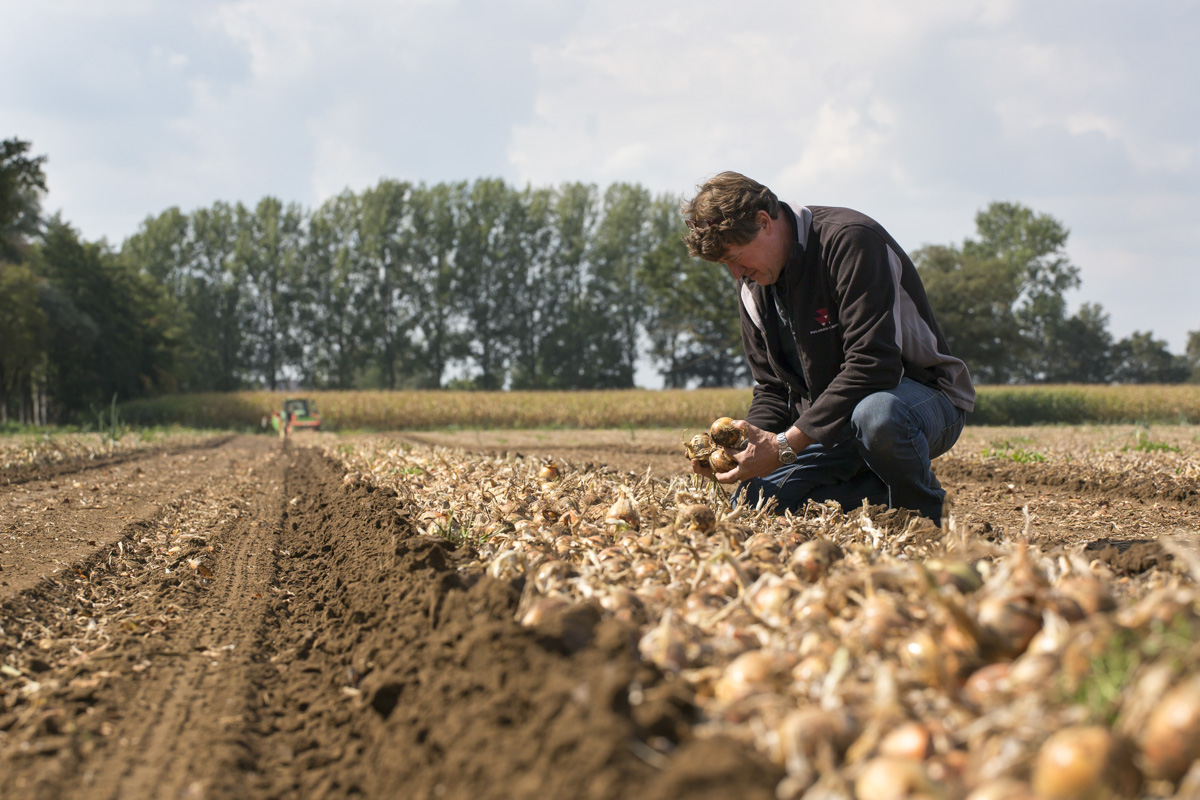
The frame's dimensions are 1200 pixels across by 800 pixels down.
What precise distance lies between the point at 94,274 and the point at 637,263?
35900 millimetres

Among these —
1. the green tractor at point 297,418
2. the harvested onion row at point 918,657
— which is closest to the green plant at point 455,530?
the harvested onion row at point 918,657

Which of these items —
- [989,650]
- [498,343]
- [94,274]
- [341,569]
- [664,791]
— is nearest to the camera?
[664,791]

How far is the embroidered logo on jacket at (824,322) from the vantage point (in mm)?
3952

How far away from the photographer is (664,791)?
1.24m

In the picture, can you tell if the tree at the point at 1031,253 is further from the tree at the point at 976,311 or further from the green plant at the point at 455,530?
the green plant at the point at 455,530

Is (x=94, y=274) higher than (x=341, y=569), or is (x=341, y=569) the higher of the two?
(x=94, y=274)

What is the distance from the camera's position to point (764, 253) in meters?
3.85

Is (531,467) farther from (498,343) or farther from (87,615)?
(498,343)

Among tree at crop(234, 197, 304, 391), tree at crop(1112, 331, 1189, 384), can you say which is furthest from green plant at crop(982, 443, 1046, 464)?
tree at crop(1112, 331, 1189, 384)

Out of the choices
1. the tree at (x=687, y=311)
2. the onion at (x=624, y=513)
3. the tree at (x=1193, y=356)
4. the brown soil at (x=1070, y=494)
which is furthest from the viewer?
the tree at (x=1193, y=356)

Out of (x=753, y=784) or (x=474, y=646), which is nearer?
(x=753, y=784)

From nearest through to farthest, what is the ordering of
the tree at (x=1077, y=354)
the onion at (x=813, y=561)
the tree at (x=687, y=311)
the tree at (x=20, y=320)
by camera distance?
1. the onion at (x=813, y=561)
2. the tree at (x=20, y=320)
3. the tree at (x=687, y=311)
4. the tree at (x=1077, y=354)

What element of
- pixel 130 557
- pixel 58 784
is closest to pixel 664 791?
pixel 58 784

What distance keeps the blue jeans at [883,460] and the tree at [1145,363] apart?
80.7 meters
